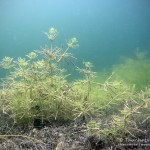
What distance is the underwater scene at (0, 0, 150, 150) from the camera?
78.0 inches

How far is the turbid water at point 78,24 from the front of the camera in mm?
4469

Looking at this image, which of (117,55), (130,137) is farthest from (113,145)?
(117,55)

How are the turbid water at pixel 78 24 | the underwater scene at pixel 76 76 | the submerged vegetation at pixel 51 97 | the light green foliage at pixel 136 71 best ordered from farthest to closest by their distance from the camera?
the turbid water at pixel 78 24
the light green foliage at pixel 136 71
the submerged vegetation at pixel 51 97
the underwater scene at pixel 76 76

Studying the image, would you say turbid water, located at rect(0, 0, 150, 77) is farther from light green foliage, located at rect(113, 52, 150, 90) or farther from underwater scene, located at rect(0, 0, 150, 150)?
light green foliage, located at rect(113, 52, 150, 90)

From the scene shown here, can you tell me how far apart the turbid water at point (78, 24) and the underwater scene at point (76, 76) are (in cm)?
2

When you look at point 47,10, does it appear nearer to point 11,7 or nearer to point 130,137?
point 11,7

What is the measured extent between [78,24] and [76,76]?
1068 mm

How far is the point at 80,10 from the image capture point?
459 cm

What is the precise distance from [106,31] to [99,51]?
16.1 inches

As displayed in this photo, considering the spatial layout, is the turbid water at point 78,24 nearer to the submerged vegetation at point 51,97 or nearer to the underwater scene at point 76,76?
the underwater scene at point 76,76

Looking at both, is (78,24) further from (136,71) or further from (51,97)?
(51,97)

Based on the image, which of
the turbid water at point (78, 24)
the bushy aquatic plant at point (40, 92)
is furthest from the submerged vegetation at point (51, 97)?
the turbid water at point (78, 24)

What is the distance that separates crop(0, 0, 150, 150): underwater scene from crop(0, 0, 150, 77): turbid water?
0.6 inches

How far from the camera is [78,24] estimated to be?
15.0 ft
